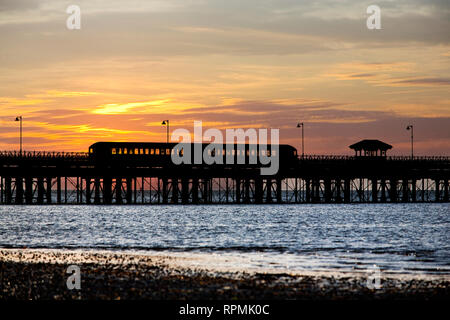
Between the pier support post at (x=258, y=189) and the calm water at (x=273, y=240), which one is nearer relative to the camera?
the calm water at (x=273, y=240)

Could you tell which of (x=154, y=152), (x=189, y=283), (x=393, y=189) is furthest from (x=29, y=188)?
(x=189, y=283)

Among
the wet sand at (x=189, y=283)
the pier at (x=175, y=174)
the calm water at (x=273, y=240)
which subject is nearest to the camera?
the wet sand at (x=189, y=283)

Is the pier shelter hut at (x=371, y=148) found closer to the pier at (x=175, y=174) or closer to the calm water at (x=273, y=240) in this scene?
the pier at (x=175, y=174)

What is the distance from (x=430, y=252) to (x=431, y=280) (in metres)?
14.0

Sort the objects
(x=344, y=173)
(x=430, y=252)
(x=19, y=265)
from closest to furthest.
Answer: (x=19, y=265) < (x=430, y=252) < (x=344, y=173)

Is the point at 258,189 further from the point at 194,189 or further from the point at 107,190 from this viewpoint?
the point at 107,190

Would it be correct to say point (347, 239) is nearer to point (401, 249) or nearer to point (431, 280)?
point (401, 249)

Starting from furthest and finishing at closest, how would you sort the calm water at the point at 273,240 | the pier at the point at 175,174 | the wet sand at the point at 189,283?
the pier at the point at 175,174 < the calm water at the point at 273,240 < the wet sand at the point at 189,283

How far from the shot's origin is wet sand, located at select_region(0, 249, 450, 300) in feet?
77.2

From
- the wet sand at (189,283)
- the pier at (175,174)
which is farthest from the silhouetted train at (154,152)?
the wet sand at (189,283)

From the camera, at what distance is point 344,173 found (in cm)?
12019

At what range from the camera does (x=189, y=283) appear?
86.2ft

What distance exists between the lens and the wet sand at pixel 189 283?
23516 mm
